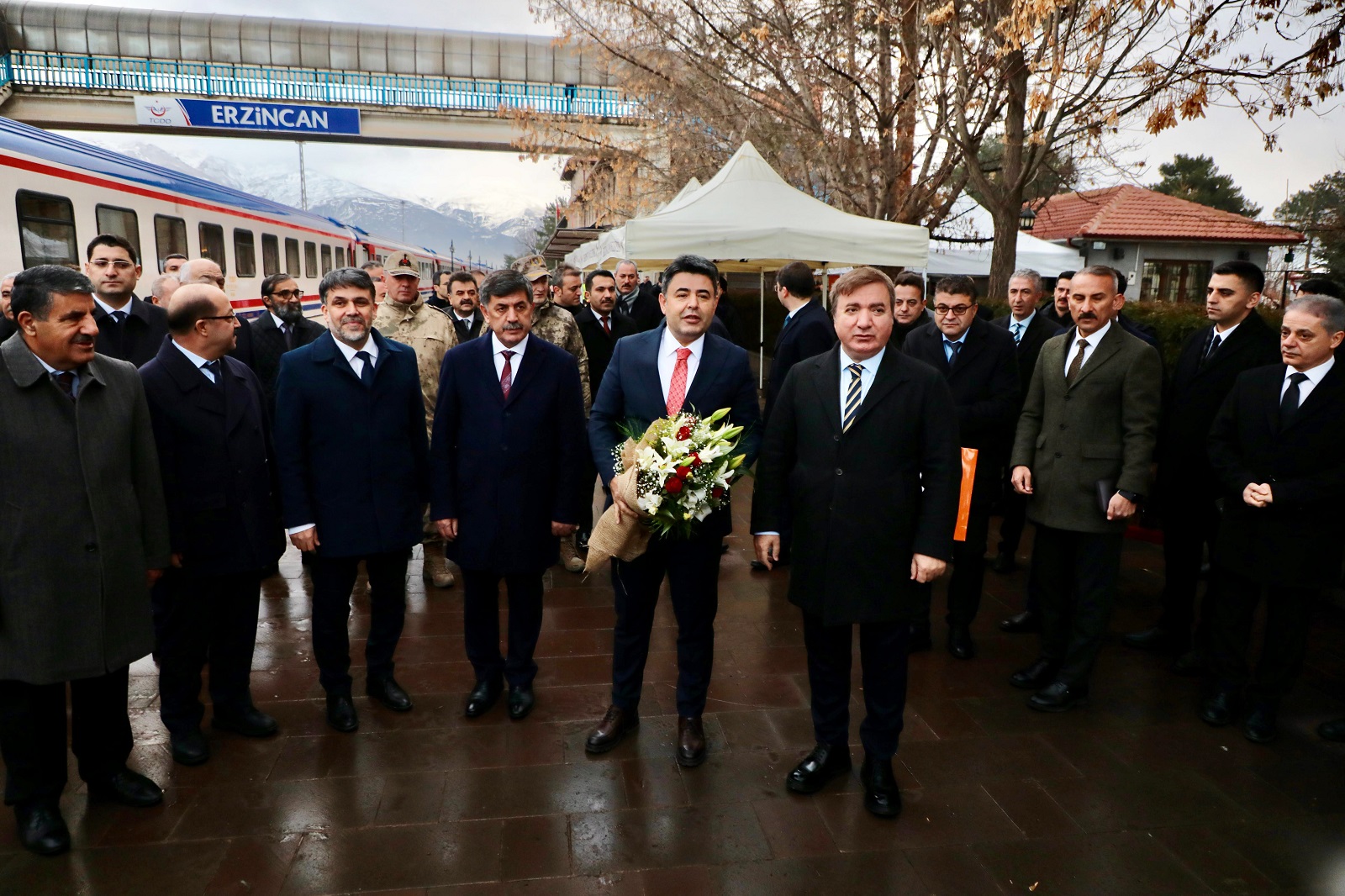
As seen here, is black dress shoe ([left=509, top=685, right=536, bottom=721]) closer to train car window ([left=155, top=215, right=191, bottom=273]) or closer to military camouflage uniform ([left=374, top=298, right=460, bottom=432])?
military camouflage uniform ([left=374, top=298, right=460, bottom=432])

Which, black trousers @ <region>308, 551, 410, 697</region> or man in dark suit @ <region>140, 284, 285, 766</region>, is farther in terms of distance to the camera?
black trousers @ <region>308, 551, 410, 697</region>

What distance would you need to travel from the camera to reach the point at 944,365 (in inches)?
177

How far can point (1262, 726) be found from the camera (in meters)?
3.62

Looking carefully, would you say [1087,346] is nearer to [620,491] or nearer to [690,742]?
[620,491]

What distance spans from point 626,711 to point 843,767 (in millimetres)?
937

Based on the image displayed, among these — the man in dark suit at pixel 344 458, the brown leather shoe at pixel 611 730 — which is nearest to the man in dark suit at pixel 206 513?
the man in dark suit at pixel 344 458

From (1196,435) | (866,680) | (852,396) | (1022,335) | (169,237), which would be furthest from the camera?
(169,237)

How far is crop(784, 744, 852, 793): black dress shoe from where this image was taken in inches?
125

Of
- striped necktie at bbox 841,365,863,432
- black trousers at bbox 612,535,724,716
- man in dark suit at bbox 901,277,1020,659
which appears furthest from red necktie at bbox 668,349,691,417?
man in dark suit at bbox 901,277,1020,659

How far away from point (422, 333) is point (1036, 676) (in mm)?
4274

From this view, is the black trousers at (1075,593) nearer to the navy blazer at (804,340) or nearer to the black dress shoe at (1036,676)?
the black dress shoe at (1036,676)

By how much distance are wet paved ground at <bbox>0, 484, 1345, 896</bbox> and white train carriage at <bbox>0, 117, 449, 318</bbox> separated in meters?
3.16

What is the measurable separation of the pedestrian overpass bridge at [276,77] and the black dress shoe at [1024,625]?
20.0 m

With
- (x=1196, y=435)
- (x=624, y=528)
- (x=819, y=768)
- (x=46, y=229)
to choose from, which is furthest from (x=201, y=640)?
(x=46, y=229)
